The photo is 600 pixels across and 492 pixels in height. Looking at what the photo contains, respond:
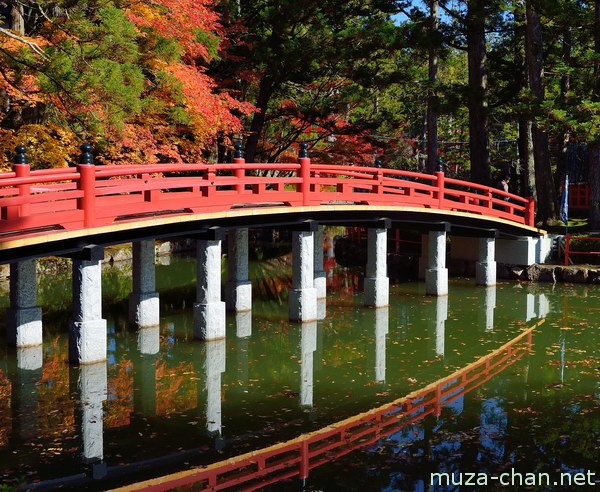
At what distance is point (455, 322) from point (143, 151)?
10.7m

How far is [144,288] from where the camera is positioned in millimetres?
16781

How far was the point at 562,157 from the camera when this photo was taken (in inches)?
1396

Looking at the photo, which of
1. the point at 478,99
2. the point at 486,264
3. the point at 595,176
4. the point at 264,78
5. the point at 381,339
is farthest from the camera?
the point at 264,78

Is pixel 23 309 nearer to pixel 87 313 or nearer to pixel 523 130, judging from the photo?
pixel 87 313

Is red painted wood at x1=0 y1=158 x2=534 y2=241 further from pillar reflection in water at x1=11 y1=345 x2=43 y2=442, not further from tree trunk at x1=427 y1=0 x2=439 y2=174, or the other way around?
tree trunk at x1=427 y1=0 x2=439 y2=174

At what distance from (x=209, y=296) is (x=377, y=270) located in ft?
17.3

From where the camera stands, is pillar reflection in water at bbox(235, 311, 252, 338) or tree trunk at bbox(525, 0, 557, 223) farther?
tree trunk at bbox(525, 0, 557, 223)

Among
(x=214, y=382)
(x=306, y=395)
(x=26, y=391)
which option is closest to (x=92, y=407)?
(x=26, y=391)

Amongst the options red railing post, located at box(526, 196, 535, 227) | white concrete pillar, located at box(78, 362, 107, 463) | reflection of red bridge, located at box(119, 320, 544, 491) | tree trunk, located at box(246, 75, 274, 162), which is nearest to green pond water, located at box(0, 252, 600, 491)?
white concrete pillar, located at box(78, 362, 107, 463)

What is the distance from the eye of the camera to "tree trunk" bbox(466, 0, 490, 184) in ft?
87.0

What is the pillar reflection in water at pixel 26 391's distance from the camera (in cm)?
1079

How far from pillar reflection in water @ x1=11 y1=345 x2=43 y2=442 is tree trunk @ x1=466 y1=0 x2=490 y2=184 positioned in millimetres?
16638

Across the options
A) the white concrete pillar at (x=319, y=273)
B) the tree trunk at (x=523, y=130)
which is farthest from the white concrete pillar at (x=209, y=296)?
the tree trunk at (x=523, y=130)

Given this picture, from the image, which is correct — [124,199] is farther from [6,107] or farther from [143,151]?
[143,151]
